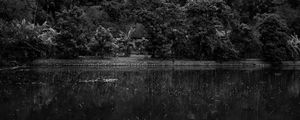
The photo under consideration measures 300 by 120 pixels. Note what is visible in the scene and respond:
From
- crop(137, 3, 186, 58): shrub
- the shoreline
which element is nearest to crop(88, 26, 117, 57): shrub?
the shoreline

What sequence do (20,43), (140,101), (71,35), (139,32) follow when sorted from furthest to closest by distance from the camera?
1. (139,32)
2. (71,35)
3. (20,43)
4. (140,101)

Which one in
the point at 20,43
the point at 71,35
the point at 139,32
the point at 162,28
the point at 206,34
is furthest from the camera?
the point at 139,32

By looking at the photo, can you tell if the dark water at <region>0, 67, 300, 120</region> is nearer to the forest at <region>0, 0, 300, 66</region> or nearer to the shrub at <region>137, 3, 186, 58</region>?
the forest at <region>0, 0, 300, 66</region>

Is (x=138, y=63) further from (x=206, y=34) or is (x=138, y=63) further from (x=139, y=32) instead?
(x=206, y=34)

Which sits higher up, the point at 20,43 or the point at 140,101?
the point at 20,43

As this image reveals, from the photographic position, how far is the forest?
37344 millimetres

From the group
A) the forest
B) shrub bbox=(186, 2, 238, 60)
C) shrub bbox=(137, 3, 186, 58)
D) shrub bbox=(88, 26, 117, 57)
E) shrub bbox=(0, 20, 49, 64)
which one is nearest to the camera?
shrub bbox=(0, 20, 49, 64)

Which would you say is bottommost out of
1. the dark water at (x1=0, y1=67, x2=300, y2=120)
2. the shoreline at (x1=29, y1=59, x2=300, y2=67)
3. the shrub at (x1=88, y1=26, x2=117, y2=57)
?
the dark water at (x1=0, y1=67, x2=300, y2=120)

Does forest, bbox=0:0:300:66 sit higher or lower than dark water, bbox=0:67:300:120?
higher

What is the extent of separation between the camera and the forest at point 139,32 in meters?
37.3

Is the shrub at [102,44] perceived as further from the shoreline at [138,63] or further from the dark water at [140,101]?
the dark water at [140,101]

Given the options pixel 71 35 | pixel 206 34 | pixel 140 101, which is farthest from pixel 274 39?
pixel 140 101

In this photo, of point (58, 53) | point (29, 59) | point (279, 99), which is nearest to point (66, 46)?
point (58, 53)

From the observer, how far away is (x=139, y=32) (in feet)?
153
